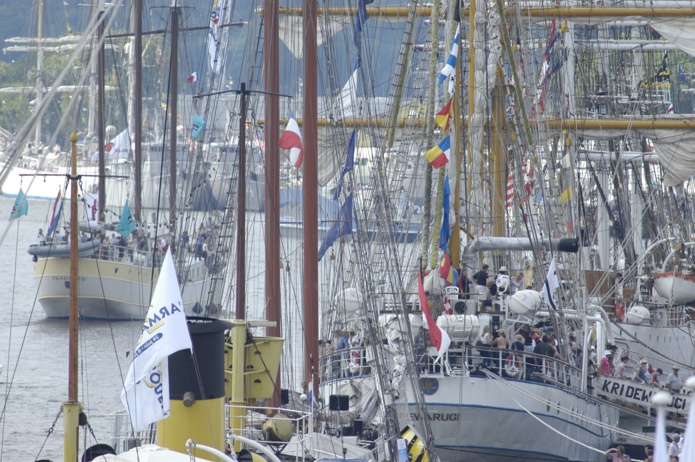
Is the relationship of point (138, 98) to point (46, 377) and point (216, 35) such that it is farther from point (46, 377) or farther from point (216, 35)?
point (46, 377)

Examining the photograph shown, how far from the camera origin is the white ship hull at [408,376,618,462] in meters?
28.0

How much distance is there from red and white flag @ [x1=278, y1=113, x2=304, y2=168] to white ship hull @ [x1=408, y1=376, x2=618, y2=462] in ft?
17.8

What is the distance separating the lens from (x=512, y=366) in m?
28.4

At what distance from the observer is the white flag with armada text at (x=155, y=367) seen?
14609 millimetres

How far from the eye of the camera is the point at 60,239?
59906 millimetres

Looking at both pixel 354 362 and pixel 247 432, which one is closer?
pixel 247 432

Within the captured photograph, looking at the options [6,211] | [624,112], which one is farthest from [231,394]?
[6,211]

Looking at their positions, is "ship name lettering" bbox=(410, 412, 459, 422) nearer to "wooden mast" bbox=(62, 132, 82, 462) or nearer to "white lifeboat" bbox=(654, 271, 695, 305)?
"wooden mast" bbox=(62, 132, 82, 462)

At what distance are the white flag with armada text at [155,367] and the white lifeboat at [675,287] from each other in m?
28.4

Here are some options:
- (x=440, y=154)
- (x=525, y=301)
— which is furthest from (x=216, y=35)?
(x=525, y=301)

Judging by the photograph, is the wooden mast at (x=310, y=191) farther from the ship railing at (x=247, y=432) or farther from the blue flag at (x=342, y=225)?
the ship railing at (x=247, y=432)

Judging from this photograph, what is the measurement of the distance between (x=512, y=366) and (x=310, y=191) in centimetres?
613

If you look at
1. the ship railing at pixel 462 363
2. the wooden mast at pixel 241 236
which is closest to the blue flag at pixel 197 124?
the ship railing at pixel 462 363

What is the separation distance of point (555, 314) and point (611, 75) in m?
27.7
